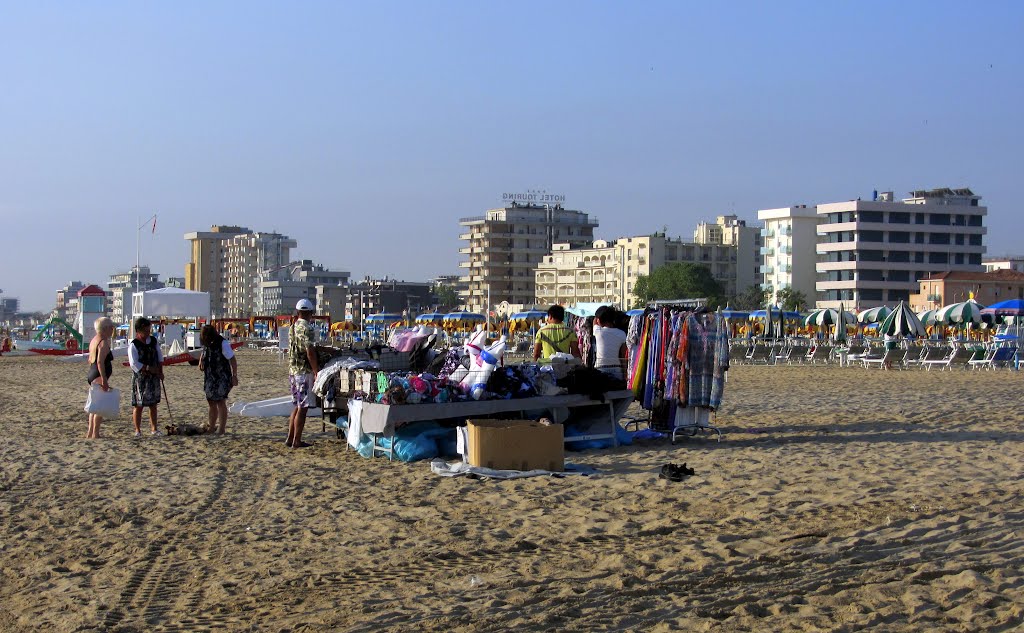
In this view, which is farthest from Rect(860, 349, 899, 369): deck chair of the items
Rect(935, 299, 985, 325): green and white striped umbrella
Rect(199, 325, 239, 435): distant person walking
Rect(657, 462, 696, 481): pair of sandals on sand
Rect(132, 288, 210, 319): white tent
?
Rect(657, 462, 696, 481): pair of sandals on sand

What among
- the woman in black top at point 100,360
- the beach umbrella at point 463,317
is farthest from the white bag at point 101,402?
the beach umbrella at point 463,317

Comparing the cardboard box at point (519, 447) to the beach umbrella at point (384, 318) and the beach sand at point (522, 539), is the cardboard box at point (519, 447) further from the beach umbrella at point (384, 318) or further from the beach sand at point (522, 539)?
the beach umbrella at point (384, 318)

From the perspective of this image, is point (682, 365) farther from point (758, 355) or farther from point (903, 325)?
point (758, 355)

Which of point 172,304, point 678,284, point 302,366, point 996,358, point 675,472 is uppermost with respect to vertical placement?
point 678,284

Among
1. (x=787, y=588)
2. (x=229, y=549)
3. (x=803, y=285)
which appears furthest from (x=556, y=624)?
(x=803, y=285)

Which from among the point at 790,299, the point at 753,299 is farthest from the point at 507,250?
the point at 790,299

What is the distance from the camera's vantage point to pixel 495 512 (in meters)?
7.60

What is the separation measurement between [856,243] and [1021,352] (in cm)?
6184

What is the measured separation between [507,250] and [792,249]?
129ft

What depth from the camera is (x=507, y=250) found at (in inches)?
5148

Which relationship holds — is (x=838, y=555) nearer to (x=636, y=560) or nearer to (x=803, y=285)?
(x=636, y=560)

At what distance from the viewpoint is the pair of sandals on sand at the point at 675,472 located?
8.83 meters

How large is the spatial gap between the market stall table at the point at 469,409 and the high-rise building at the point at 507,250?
385 ft

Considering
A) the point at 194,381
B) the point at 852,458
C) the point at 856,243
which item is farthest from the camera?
the point at 856,243
